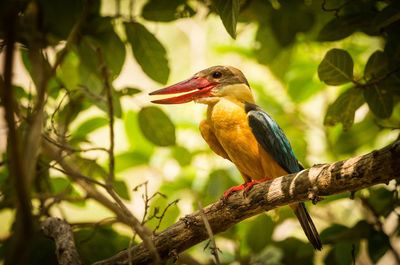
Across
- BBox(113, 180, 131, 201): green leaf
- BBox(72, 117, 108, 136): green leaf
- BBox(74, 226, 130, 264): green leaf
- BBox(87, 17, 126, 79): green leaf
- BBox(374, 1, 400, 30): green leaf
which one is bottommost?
BBox(74, 226, 130, 264): green leaf

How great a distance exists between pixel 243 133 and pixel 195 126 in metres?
1.43

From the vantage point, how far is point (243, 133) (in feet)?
9.09

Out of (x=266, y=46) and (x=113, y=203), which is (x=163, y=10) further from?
(x=113, y=203)

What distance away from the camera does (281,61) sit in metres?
3.56

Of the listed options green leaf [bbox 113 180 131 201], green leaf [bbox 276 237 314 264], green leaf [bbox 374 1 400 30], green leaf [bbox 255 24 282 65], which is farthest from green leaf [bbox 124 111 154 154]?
green leaf [bbox 374 1 400 30]

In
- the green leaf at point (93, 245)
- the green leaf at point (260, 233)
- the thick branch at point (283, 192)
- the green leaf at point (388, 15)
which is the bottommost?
the green leaf at point (260, 233)

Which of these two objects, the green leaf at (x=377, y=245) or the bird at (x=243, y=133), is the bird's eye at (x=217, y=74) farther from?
the green leaf at (x=377, y=245)

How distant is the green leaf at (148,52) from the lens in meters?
2.74

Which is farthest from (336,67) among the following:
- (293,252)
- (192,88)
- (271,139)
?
(293,252)

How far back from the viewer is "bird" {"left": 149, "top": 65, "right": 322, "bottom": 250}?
2.69 m

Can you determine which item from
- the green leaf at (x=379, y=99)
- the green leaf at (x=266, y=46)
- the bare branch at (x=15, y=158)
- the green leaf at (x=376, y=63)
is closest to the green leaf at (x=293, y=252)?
the green leaf at (x=379, y=99)

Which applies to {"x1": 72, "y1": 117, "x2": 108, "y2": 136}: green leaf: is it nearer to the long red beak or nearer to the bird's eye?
the long red beak

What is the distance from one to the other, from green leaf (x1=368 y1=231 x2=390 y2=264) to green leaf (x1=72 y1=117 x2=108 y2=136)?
2.39 metres

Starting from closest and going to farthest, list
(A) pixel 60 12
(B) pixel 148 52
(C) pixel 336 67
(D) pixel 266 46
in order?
(A) pixel 60 12
(C) pixel 336 67
(B) pixel 148 52
(D) pixel 266 46
